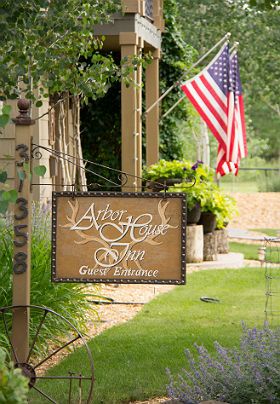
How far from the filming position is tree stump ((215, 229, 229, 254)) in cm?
1502

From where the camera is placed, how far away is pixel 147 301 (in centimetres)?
1087

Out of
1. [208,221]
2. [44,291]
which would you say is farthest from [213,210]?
[44,291]

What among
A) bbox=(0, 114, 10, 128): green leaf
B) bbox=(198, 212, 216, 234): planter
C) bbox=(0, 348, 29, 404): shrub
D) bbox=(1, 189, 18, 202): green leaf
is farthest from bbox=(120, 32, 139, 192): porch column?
bbox=(0, 348, 29, 404): shrub

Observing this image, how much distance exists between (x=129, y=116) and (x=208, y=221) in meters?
2.09

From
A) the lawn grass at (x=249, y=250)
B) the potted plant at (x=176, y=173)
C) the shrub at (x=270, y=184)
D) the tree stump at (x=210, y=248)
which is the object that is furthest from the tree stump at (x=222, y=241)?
the shrub at (x=270, y=184)

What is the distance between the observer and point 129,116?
13242 mm

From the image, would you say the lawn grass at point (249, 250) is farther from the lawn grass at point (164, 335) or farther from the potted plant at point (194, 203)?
the lawn grass at point (164, 335)

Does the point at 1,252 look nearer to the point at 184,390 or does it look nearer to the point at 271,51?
the point at 184,390

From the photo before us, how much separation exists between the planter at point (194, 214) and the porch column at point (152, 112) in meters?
1.94

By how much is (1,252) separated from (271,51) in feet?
52.1

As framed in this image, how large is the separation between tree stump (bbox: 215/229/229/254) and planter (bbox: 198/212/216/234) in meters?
0.49

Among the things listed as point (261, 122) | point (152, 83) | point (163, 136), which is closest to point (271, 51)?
point (163, 136)

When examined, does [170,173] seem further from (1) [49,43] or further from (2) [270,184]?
(2) [270,184]

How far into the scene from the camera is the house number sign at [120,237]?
5.72 meters
